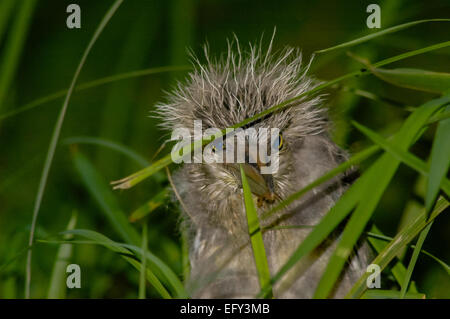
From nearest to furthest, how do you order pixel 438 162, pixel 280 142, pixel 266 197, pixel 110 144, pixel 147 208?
1. pixel 438 162
2. pixel 266 197
3. pixel 280 142
4. pixel 147 208
5. pixel 110 144

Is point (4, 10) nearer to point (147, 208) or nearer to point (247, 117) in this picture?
point (147, 208)

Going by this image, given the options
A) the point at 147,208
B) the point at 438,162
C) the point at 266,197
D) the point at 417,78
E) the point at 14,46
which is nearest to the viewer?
the point at 438,162

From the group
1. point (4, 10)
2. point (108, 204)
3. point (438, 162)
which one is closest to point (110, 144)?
point (108, 204)

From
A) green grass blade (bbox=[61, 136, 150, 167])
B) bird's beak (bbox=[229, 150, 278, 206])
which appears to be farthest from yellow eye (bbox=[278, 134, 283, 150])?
green grass blade (bbox=[61, 136, 150, 167])

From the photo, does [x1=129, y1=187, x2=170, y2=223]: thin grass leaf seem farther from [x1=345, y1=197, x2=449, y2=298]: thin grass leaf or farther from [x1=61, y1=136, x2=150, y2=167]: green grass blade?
[x1=345, y1=197, x2=449, y2=298]: thin grass leaf

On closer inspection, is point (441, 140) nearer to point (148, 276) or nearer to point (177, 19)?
point (148, 276)

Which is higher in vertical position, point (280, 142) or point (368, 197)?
point (280, 142)
